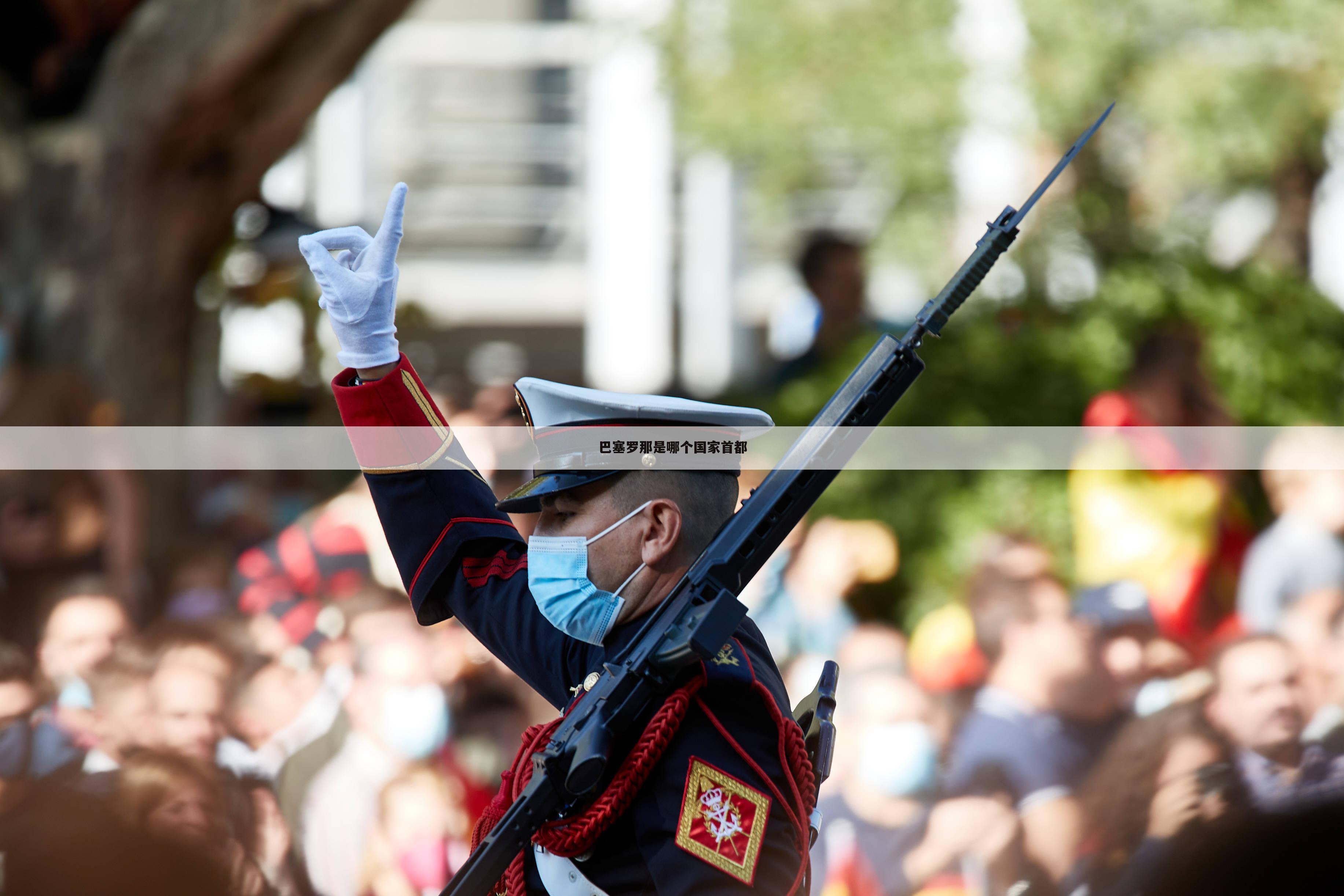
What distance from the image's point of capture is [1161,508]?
17.1 feet

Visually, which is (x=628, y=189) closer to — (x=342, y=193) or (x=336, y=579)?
(x=342, y=193)

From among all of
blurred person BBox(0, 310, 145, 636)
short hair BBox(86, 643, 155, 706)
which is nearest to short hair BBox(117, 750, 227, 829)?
short hair BBox(86, 643, 155, 706)

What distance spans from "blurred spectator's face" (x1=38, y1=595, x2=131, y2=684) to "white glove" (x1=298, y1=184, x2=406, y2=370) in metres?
2.31

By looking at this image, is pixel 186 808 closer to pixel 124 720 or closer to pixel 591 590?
pixel 124 720

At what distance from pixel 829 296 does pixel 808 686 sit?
2.42 m

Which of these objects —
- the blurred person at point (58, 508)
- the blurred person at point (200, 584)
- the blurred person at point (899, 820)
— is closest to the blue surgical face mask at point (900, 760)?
the blurred person at point (899, 820)

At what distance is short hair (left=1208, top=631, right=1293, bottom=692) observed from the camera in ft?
13.0

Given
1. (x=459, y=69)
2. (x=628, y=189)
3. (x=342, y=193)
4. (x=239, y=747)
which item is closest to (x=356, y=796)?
(x=239, y=747)

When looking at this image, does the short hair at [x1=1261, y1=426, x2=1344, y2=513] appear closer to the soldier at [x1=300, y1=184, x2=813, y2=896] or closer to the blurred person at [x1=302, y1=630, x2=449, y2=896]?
the blurred person at [x1=302, y1=630, x2=449, y2=896]

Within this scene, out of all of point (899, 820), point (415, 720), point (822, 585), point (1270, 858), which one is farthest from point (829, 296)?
point (1270, 858)

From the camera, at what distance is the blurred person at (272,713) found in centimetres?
391

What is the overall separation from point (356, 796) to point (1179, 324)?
3995 mm

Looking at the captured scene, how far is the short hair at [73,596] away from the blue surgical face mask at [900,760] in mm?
2275

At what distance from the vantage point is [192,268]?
6297mm
